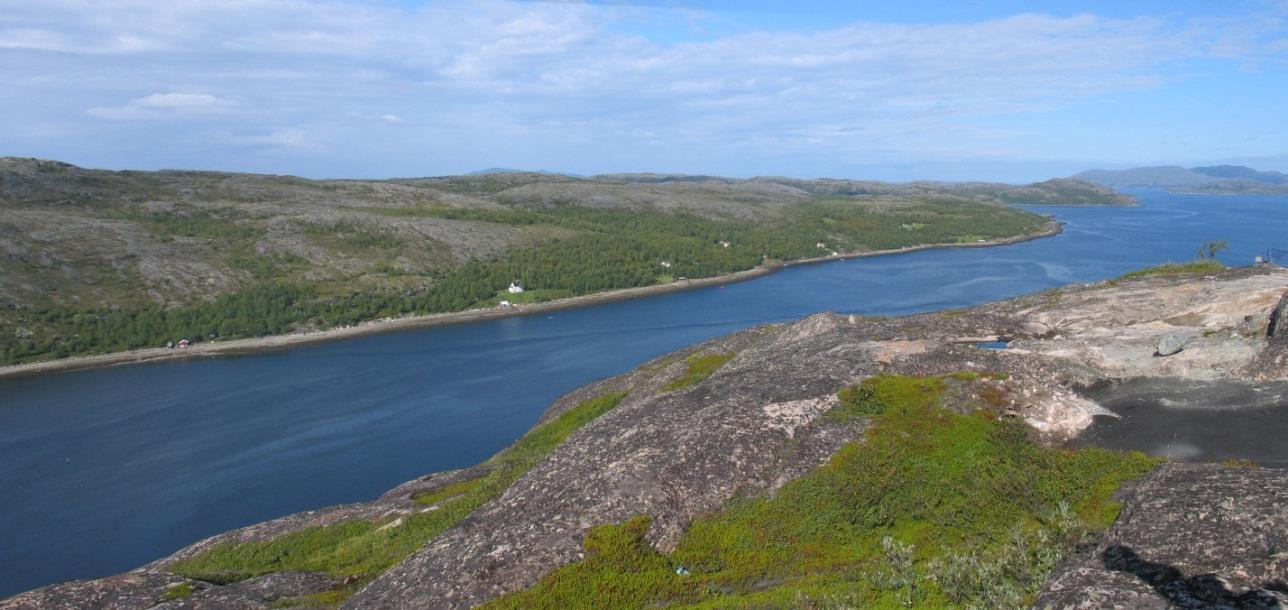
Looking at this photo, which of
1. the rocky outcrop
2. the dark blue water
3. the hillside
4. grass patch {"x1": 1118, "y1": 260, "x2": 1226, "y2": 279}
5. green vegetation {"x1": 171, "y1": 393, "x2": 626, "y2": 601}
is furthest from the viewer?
the hillside

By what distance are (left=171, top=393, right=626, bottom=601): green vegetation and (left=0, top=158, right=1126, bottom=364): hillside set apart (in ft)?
287

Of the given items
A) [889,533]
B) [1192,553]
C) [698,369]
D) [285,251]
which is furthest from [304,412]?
[1192,553]

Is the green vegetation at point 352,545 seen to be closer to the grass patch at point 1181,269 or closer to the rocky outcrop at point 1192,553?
the rocky outcrop at point 1192,553

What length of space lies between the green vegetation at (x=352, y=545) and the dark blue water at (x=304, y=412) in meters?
24.0

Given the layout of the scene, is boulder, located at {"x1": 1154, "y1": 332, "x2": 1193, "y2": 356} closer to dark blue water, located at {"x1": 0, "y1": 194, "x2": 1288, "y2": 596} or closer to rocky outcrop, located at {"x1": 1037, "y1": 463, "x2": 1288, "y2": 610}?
rocky outcrop, located at {"x1": 1037, "y1": 463, "x2": 1288, "y2": 610}

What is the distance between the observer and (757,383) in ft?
68.8

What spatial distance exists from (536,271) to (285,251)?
4153cm

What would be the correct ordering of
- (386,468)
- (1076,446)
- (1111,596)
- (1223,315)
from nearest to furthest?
(1111,596)
(1076,446)
(1223,315)
(386,468)

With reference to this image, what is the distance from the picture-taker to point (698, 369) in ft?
104

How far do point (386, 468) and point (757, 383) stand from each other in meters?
40.3

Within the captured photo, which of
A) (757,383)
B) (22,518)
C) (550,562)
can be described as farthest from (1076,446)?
(22,518)

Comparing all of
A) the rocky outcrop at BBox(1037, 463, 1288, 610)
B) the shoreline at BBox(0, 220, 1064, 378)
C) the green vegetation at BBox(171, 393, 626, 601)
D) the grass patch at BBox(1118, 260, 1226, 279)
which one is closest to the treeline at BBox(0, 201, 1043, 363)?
the shoreline at BBox(0, 220, 1064, 378)

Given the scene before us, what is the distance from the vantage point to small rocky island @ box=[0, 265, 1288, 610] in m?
11.2

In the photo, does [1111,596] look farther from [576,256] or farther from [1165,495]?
[576,256]
